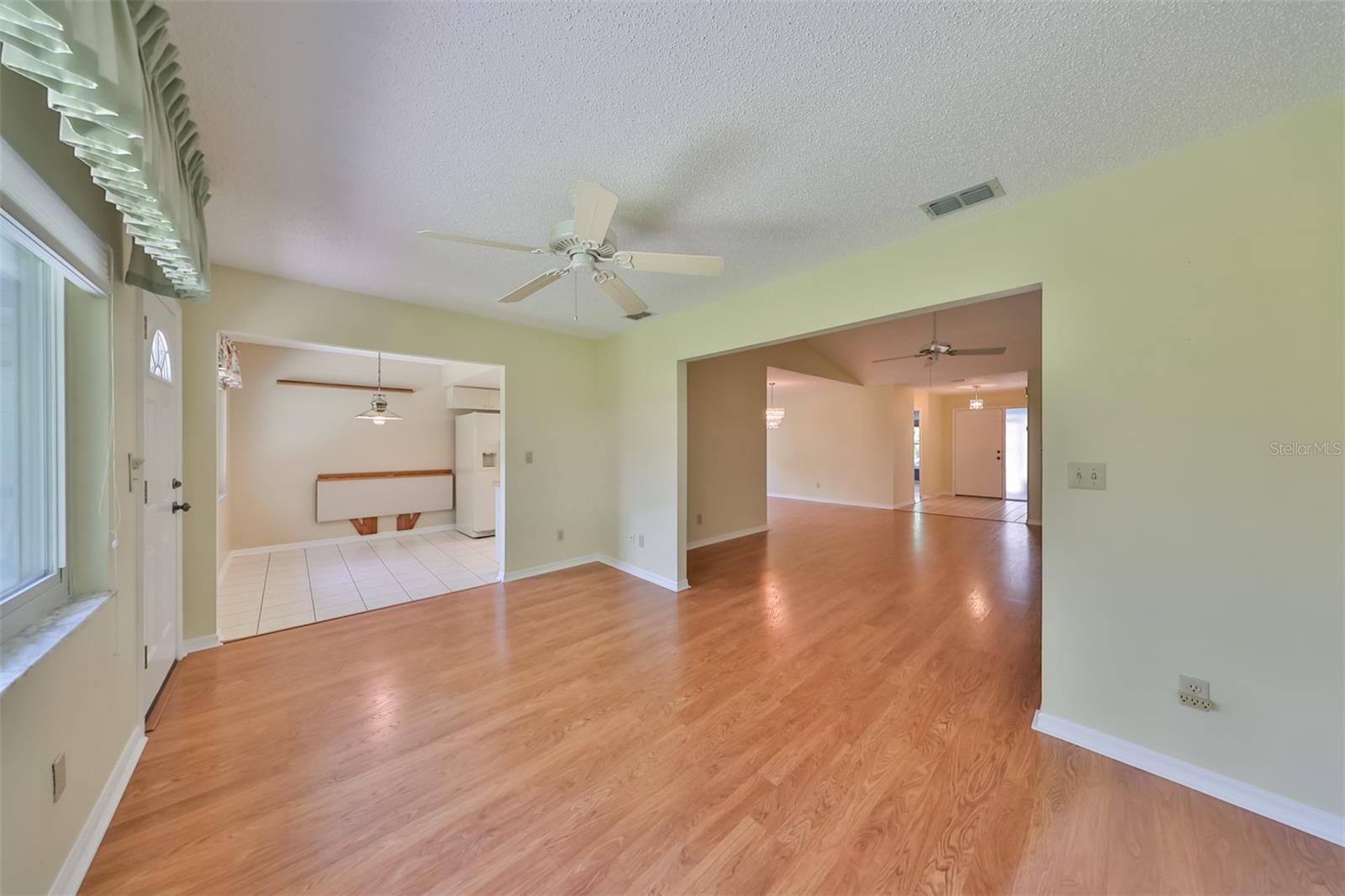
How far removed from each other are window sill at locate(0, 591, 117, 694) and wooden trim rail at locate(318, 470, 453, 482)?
4636 mm

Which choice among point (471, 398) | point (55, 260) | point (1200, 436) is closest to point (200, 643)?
point (55, 260)

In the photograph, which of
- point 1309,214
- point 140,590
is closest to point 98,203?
point 140,590

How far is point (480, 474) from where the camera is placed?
19.5ft

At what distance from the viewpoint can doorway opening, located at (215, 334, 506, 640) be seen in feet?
13.9

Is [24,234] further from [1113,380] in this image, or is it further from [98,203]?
[1113,380]

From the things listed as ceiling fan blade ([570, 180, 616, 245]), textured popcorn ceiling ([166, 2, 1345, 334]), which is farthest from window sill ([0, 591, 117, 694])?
ceiling fan blade ([570, 180, 616, 245])

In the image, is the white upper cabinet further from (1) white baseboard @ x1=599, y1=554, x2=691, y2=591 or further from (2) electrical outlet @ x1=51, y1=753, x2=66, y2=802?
(2) electrical outlet @ x1=51, y1=753, x2=66, y2=802

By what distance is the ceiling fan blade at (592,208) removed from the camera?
4.97ft

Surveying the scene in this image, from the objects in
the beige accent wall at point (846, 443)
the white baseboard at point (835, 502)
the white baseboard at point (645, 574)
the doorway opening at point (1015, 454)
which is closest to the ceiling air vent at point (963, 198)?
the white baseboard at point (645, 574)

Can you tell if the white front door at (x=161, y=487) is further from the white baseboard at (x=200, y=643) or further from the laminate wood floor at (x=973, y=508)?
the laminate wood floor at (x=973, y=508)

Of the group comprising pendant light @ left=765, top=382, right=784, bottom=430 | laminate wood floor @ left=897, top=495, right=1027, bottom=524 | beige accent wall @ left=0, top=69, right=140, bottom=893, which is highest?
pendant light @ left=765, top=382, right=784, bottom=430

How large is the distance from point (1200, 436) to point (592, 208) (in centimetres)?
250

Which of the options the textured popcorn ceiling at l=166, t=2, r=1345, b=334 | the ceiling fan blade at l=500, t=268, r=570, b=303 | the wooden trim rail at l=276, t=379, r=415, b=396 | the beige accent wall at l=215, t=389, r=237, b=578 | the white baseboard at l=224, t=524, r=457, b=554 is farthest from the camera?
the wooden trim rail at l=276, t=379, r=415, b=396

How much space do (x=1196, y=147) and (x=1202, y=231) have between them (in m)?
0.33
